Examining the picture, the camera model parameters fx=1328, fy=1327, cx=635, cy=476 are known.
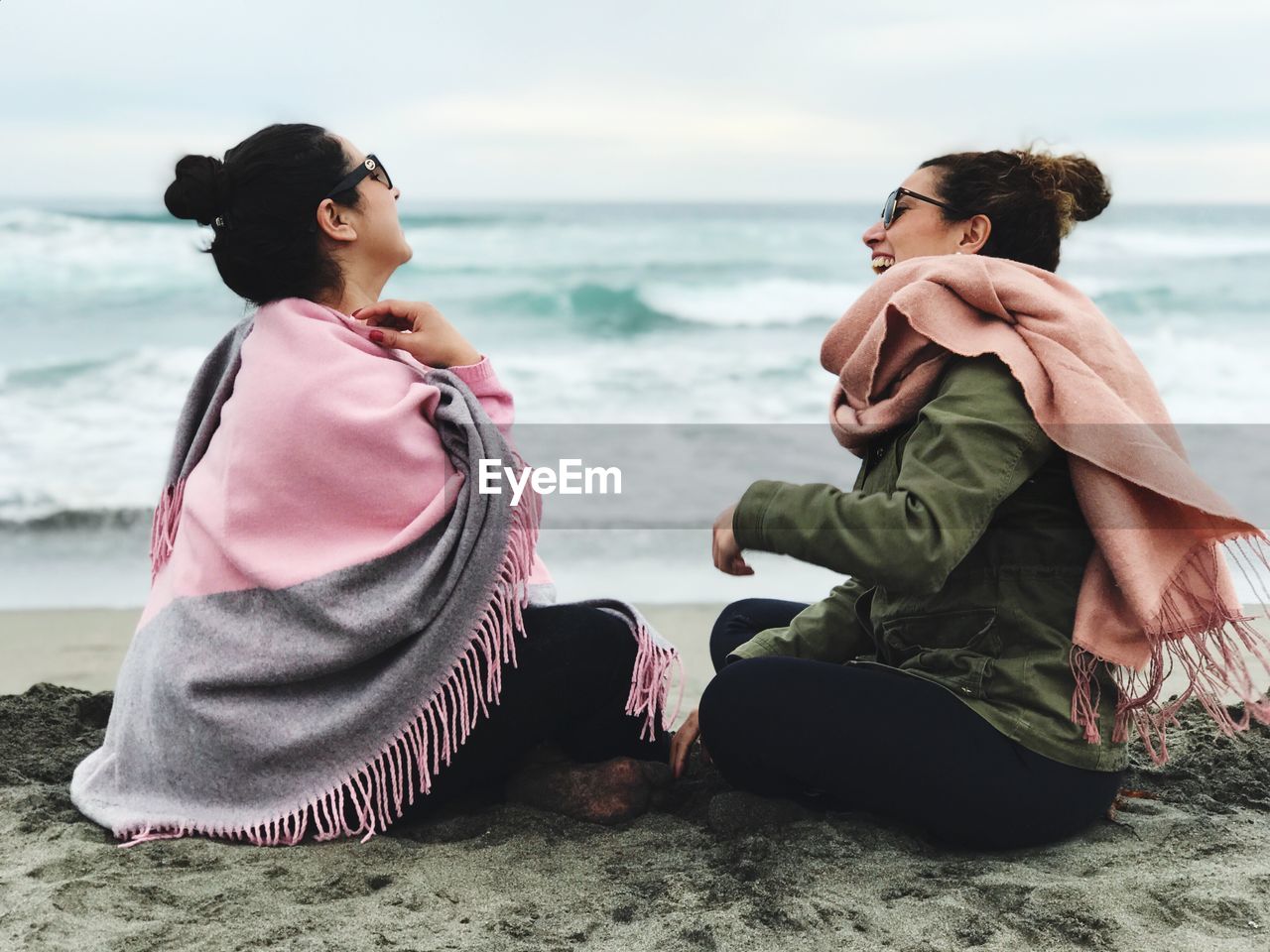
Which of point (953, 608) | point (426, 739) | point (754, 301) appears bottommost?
point (426, 739)

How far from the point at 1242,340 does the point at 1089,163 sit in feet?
42.1

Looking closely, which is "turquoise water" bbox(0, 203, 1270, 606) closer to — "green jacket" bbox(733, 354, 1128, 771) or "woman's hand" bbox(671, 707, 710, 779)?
"woman's hand" bbox(671, 707, 710, 779)

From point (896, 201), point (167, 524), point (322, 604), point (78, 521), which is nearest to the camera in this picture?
point (322, 604)

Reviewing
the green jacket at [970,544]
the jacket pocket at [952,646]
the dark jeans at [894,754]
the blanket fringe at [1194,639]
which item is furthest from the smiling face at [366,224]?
the blanket fringe at [1194,639]

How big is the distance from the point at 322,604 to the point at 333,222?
834 mm

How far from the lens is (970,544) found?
2.25 meters

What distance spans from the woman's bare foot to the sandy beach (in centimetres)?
4

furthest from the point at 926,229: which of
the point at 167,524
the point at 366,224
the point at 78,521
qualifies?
the point at 78,521

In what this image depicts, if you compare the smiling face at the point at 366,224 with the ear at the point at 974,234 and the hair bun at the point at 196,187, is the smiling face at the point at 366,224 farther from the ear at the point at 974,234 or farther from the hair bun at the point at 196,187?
the ear at the point at 974,234

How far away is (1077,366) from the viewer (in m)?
2.32

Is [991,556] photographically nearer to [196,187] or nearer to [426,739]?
[426,739]

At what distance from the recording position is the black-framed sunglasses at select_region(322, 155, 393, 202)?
2816mm

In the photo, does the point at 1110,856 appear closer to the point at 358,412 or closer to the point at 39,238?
the point at 358,412

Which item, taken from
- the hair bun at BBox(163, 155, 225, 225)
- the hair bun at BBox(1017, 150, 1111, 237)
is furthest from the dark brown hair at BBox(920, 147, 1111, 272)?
the hair bun at BBox(163, 155, 225, 225)
